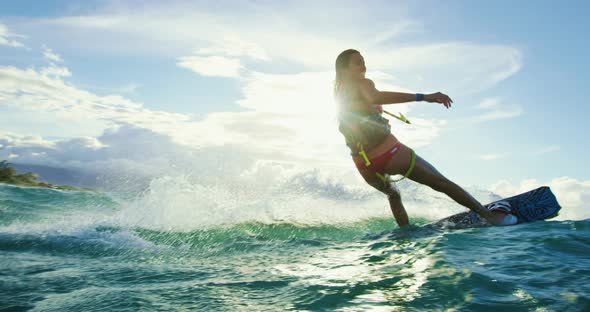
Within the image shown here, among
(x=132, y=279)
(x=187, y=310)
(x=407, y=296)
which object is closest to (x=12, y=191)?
(x=132, y=279)

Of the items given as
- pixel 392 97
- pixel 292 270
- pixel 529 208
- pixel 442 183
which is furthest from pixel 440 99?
pixel 292 270

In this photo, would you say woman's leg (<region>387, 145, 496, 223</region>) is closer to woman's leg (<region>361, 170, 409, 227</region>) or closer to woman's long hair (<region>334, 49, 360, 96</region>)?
woman's leg (<region>361, 170, 409, 227</region>)

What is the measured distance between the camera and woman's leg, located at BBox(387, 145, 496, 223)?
6.07 meters

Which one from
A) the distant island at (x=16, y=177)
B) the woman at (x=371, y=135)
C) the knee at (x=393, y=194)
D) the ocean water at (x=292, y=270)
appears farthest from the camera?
the distant island at (x=16, y=177)

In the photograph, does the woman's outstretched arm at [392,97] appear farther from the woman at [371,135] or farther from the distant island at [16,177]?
the distant island at [16,177]

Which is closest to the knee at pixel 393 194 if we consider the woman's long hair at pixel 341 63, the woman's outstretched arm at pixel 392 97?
the woman's outstretched arm at pixel 392 97

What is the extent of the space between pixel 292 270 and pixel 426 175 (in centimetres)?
289

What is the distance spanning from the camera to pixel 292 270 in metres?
4.18

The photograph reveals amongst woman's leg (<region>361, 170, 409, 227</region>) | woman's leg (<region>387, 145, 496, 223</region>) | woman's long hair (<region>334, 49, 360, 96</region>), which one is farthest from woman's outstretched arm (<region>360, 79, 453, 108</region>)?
woman's leg (<region>361, 170, 409, 227</region>)

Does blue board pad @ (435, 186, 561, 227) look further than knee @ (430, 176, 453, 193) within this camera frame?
Yes

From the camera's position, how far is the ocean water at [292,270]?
3123 mm

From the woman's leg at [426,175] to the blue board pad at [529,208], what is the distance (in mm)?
613

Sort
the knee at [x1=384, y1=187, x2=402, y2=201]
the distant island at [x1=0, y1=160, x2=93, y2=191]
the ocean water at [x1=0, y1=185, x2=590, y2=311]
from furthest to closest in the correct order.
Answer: the distant island at [x1=0, y1=160, x2=93, y2=191], the knee at [x1=384, y1=187, x2=402, y2=201], the ocean water at [x1=0, y1=185, x2=590, y2=311]

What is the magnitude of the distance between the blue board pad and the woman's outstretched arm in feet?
7.30
